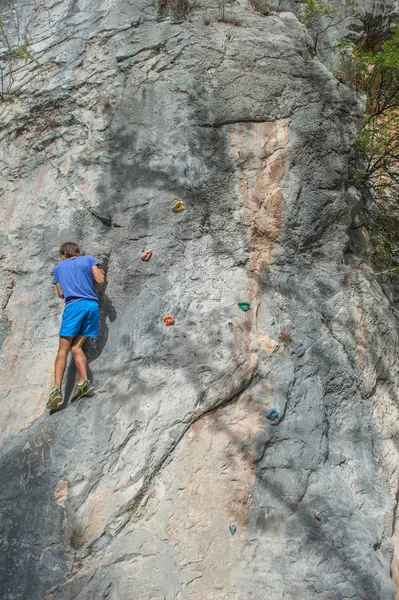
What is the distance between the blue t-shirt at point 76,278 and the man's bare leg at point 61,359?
0.35m

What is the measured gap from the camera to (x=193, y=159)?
505 cm

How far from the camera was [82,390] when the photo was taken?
4004 millimetres

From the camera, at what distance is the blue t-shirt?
4273 mm

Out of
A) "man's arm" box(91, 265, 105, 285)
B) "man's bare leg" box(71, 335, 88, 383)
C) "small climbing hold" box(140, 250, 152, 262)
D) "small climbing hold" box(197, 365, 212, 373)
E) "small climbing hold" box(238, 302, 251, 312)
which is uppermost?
"man's arm" box(91, 265, 105, 285)

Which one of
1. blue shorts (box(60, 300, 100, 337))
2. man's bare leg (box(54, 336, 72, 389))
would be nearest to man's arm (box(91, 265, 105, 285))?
blue shorts (box(60, 300, 100, 337))

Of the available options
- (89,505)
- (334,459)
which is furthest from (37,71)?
(334,459)

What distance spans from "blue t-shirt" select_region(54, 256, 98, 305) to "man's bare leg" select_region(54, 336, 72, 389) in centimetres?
35

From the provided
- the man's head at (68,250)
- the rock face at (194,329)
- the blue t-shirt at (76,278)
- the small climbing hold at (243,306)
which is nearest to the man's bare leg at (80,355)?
the rock face at (194,329)

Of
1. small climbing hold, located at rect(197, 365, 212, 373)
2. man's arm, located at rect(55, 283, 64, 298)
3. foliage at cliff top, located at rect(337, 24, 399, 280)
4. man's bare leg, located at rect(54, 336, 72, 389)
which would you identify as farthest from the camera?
foliage at cliff top, located at rect(337, 24, 399, 280)

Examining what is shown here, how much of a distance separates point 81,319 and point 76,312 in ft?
0.24

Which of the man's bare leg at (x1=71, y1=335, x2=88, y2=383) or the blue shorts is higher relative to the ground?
the blue shorts

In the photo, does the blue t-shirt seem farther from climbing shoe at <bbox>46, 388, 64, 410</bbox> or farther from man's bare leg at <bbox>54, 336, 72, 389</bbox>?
climbing shoe at <bbox>46, 388, 64, 410</bbox>

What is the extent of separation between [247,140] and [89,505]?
3.72 metres

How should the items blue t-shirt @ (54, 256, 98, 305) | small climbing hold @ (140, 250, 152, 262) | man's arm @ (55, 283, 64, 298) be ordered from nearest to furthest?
1. blue t-shirt @ (54, 256, 98, 305)
2. man's arm @ (55, 283, 64, 298)
3. small climbing hold @ (140, 250, 152, 262)
